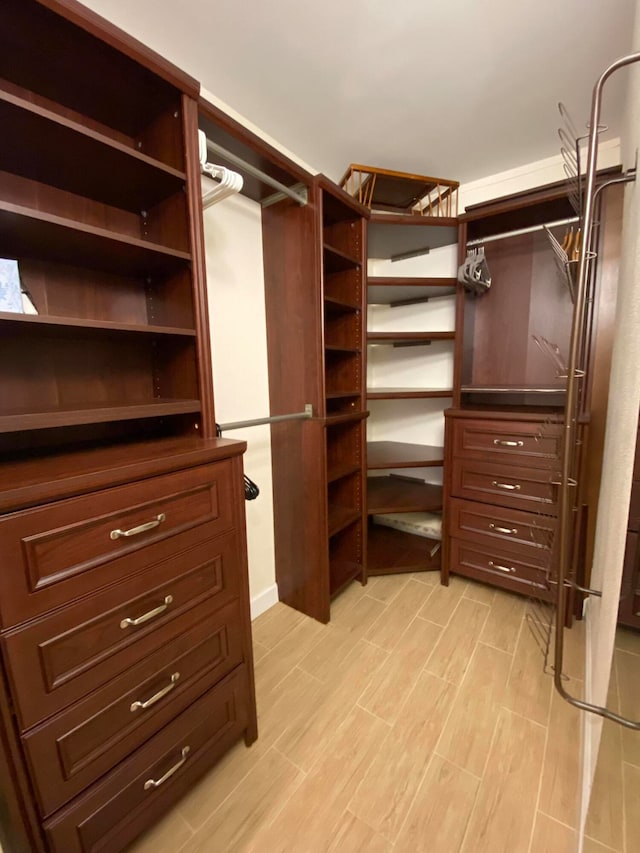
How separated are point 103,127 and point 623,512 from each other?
1.74 metres

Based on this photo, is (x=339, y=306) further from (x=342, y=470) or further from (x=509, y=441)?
(x=509, y=441)

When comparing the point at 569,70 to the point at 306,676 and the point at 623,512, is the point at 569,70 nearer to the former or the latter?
the point at 623,512

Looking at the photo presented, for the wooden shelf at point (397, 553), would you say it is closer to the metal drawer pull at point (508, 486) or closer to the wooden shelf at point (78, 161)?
the metal drawer pull at point (508, 486)

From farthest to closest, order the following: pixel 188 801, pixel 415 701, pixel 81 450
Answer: pixel 415 701, pixel 188 801, pixel 81 450

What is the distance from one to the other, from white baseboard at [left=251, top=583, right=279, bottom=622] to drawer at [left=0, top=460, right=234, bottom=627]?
1066 millimetres

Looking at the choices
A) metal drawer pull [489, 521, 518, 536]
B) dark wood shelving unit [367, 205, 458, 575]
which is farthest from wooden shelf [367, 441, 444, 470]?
metal drawer pull [489, 521, 518, 536]

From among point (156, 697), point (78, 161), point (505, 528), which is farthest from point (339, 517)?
point (78, 161)

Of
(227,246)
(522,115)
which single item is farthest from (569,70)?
(227,246)

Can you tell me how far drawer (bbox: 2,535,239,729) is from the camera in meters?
0.62

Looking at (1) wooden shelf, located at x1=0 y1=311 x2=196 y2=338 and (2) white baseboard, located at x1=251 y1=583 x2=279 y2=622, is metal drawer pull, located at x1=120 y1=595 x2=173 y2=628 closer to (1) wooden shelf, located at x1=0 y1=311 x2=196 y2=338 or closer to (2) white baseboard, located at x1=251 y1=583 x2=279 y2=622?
(1) wooden shelf, located at x1=0 y1=311 x2=196 y2=338

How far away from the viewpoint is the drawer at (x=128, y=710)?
66 cm

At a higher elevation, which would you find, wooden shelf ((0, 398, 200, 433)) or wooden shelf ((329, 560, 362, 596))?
wooden shelf ((0, 398, 200, 433))

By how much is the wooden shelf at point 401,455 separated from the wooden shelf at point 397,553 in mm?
646

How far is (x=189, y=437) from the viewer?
3.50 feet
